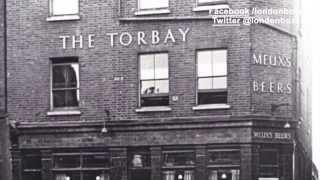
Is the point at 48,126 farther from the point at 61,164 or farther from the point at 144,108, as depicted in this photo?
the point at 144,108

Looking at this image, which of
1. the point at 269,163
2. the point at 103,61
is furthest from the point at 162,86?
the point at 269,163

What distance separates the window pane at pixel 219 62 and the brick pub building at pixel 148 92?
0.03 metres

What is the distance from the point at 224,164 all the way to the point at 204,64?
324 cm

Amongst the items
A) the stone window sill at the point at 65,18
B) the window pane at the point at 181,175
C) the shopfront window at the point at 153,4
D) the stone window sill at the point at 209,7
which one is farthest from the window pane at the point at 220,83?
the stone window sill at the point at 65,18

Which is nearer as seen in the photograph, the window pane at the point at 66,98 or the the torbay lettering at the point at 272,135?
the the torbay lettering at the point at 272,135

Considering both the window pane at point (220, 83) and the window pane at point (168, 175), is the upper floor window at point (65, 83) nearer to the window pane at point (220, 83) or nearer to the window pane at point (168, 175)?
the window pane at point (168, 175)

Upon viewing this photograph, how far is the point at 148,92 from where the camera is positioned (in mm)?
21219

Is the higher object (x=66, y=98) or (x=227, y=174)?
(x=66, y=98)

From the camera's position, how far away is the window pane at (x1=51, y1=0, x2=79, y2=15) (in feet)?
72.8

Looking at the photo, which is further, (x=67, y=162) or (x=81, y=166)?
(x=67, y=162)

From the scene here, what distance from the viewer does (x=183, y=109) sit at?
20.7m

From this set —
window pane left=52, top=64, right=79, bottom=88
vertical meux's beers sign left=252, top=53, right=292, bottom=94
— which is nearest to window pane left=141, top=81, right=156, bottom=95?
window pane left=52, top=64, right=79, bottom=88

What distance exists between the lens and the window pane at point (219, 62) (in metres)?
20.5

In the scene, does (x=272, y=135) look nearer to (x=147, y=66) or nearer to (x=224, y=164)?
(x=224, y=164)
